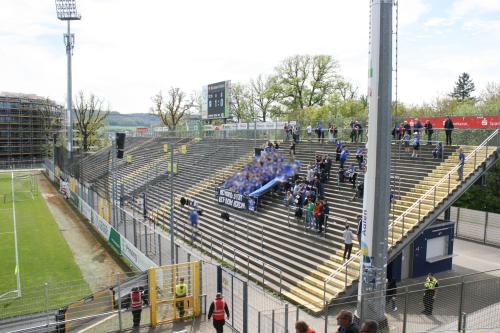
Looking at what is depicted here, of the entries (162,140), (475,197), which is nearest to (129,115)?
(162,140)

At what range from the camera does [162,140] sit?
5734cm

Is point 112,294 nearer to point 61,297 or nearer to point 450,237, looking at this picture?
point 61,297

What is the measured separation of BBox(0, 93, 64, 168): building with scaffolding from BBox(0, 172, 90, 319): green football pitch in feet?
227

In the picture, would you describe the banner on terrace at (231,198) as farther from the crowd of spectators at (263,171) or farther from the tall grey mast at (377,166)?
the tall grey mast at (377,166)

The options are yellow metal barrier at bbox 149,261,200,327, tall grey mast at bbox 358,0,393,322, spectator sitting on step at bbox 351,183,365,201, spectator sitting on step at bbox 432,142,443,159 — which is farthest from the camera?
spectator sitting on step at bbox 432,142,443,159

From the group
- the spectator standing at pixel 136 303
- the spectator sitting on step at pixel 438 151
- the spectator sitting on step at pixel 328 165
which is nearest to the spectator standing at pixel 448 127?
the spectator sitting on step at pixel 438 151

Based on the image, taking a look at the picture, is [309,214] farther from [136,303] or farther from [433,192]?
[136,303]

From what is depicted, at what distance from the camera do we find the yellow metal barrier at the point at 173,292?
13812 mm

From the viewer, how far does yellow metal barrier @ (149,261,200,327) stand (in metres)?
13.8

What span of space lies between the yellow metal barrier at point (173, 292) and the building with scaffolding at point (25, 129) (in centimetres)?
9102

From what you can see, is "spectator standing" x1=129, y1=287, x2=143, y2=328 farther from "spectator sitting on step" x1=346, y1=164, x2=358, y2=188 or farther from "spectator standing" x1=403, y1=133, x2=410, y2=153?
"spectator standing" x1=403, y1=133, x2=410, y2=153

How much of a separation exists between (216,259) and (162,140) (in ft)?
126

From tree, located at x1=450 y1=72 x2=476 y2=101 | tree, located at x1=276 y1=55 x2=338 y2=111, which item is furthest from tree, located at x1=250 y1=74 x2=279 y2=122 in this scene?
tree, located at x1=450 y1=72 x2=476 y2=101

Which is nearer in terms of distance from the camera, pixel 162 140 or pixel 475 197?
pixel 475 197
